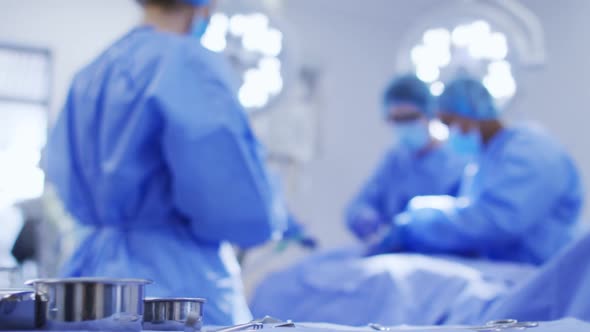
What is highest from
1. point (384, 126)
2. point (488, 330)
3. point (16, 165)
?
point (384, 126)

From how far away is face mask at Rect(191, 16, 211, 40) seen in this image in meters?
1.89

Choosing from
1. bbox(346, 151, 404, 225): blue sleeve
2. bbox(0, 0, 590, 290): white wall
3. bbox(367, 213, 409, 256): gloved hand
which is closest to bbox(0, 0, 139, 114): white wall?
bbox(0, 0, 590, 290): white wall

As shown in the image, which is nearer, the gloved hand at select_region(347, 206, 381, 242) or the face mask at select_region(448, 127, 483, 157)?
the face mask at select_region(448, 127, 483, 157)

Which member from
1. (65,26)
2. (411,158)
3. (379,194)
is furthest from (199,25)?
(65,26)

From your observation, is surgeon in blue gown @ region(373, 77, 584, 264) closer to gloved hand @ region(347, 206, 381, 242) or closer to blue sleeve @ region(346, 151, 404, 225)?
gloved hand @ region(347, 206, 381, 242)

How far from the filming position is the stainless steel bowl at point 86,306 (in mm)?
835

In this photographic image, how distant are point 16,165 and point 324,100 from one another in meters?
2.13

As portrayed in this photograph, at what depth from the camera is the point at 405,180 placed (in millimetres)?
3670

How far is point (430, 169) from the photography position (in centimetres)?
354

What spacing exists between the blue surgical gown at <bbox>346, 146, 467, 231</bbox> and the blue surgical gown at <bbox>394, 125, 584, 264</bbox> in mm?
550

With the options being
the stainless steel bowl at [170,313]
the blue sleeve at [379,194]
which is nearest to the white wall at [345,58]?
the blue sleeve at [379,194]

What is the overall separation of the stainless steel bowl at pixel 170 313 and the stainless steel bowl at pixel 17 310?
15 centimetres

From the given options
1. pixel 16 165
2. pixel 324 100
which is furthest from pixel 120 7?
pixel 324 100

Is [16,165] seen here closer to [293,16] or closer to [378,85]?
[293,16]
